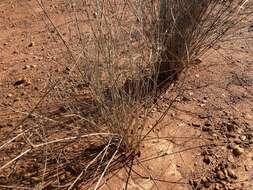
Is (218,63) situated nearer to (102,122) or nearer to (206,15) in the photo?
(206,15)

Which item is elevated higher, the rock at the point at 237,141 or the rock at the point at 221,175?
the rock at the point at 237,141

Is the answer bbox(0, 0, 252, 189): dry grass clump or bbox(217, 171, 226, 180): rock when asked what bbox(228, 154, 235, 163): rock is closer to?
bbox(217, 171, 226, 180): rock

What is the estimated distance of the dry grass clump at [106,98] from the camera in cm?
159

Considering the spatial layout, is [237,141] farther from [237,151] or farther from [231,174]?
[231,174]

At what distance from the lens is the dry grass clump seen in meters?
1.59

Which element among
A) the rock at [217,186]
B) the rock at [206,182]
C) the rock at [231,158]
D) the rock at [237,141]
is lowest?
the rock at [217,186]

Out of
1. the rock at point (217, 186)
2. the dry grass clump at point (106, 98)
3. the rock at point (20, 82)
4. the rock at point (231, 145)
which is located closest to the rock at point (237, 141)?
the rock at point (231, 145)

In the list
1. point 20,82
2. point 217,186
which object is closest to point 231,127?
point 217,186

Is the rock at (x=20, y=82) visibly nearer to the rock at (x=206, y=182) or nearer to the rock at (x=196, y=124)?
the rock at (x=196, y=124)

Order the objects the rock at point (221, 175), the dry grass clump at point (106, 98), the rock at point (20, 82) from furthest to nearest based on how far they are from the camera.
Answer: the rock at point (20, 82), the rock at point (221, 175), the dry grass clump at point (106, 98)

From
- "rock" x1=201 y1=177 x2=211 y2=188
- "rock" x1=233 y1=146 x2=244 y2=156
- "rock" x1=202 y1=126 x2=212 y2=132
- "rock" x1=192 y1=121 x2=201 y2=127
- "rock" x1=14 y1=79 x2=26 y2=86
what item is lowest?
"rock" x1=201 y1=177 x2=211 y2=188

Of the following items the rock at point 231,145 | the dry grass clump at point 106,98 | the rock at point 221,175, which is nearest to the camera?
the dry grass clump at point 106,98

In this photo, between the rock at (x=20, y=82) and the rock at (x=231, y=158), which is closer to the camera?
the rock at (x=231, y=158)

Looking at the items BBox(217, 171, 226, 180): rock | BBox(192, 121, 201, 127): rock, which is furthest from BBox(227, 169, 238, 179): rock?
BBox(192, 121, 201, 127): rock
